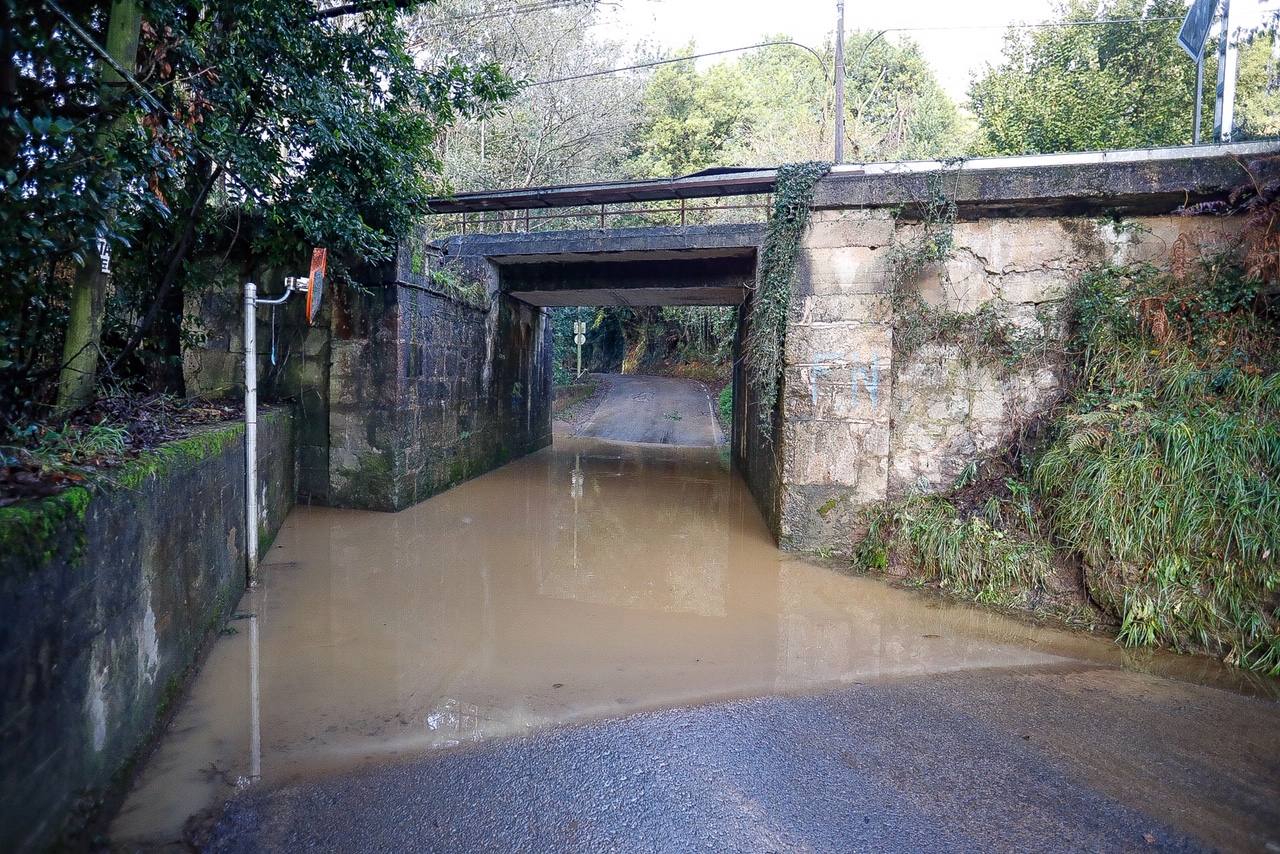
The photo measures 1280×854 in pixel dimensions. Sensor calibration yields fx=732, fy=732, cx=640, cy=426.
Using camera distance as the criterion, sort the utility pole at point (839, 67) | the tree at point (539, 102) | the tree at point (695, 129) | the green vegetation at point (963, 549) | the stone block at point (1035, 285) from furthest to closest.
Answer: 1. the tree at point (695, 129)
2. the tree at point (539, 102)
3. the utility pole at point (839, 67)
4. the stone block at point (1035, 285)
5. the green vegetation at point (963, 549)

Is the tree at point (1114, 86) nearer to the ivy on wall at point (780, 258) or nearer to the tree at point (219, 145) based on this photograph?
the ivy on wall at point (780, 258)

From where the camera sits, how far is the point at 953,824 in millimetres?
2705

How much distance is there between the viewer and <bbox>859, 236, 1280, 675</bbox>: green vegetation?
447cm

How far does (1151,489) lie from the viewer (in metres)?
4.76

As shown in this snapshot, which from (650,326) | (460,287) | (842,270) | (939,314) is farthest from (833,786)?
(650,326)

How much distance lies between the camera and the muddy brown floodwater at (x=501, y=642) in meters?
3.27

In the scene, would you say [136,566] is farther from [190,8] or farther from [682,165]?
[682,165]

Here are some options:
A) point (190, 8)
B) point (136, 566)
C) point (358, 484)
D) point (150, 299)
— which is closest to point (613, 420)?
point (358, 484)

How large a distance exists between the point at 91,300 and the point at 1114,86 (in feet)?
58.6

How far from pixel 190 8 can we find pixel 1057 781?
6.43 meters

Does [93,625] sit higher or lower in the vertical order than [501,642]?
higher

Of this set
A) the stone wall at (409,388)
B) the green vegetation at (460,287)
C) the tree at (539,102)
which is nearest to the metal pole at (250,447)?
the stone wall at (409,388)

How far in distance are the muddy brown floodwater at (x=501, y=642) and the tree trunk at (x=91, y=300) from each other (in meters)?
1.68

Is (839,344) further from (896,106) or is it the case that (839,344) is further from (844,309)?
(896,106)
